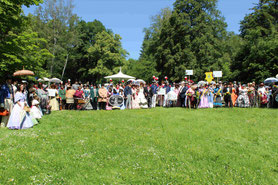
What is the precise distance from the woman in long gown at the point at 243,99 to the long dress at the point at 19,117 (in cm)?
1416

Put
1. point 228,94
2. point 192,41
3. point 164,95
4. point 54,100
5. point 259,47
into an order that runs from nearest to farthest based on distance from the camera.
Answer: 1. point 54,100
2. point 228,94
3. point 164,95
4. point 259,47
5. point 192,41

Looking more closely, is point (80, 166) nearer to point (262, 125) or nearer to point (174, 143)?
point (174, 143)

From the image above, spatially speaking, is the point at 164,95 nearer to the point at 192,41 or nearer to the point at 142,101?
the point at 142,101

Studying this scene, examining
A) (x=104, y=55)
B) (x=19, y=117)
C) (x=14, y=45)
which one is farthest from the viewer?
(x=104, y=55)

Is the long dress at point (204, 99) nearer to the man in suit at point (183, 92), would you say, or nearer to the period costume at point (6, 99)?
the man in suit at point (183, 92)

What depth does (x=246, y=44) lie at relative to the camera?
1273 inches

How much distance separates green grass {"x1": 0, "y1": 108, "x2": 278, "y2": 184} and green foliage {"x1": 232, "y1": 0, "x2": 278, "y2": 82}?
72.6 ft

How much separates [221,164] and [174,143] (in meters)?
1.82

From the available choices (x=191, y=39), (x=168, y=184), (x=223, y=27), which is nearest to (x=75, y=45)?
(x=191, y=39)

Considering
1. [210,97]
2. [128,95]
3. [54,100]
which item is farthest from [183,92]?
[54,100]

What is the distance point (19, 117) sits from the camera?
9.36 metres

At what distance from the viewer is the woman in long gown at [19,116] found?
9.27m

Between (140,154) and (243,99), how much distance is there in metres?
13.2

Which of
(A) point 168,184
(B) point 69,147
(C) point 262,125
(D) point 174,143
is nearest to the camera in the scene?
(A) point 168,184
